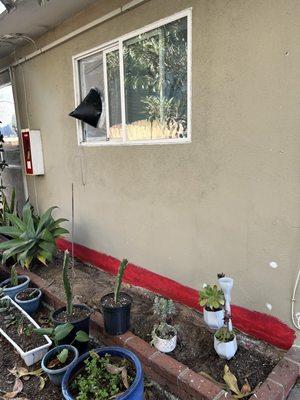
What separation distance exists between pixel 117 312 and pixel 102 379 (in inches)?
20.8

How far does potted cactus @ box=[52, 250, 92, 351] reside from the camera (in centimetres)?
→ 247

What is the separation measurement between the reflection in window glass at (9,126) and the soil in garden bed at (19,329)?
2977 mm

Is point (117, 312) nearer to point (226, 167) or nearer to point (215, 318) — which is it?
point (215, 318)

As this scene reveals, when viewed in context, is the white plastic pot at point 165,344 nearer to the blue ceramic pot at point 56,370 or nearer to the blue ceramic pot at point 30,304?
the blue ceramic pot at point 56,370

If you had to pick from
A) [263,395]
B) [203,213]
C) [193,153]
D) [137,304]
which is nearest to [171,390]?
[263,395]

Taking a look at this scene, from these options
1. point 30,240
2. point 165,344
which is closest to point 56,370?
point 165,344

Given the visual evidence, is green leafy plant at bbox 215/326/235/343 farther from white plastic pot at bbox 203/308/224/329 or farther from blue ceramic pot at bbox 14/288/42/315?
blue ceramic pot at bbox 14/288/42/315

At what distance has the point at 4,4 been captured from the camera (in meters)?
3.04

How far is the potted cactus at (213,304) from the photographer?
220 cm

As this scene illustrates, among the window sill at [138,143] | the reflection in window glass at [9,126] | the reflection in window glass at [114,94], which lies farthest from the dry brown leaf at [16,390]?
the reflection in window glass at [9,126]

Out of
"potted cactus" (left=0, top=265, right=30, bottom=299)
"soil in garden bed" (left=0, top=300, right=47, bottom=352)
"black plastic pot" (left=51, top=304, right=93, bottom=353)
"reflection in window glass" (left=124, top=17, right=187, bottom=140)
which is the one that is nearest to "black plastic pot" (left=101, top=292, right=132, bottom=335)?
"black plastic pot" (left=51, top=304, right=93, bottom=353)

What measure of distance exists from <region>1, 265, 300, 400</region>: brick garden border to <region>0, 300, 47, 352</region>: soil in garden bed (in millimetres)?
746

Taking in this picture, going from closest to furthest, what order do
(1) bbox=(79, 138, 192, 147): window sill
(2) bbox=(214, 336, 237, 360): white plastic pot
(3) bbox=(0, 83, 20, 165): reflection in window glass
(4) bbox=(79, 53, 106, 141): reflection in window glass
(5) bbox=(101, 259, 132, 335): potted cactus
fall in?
(2) bbox=(214, 336, 237, 360): white plastic pot < (5) bbox=(101, 259, 132, 335): potted cactus < (1) bbox=(79, 138, 192, 147): window sill < (4) bbox=(79, 53, 106, 141): reflection in window glass < (3) bbox=(0, 83, 20, 165): reflection in window glass

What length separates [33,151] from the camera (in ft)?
14.6
